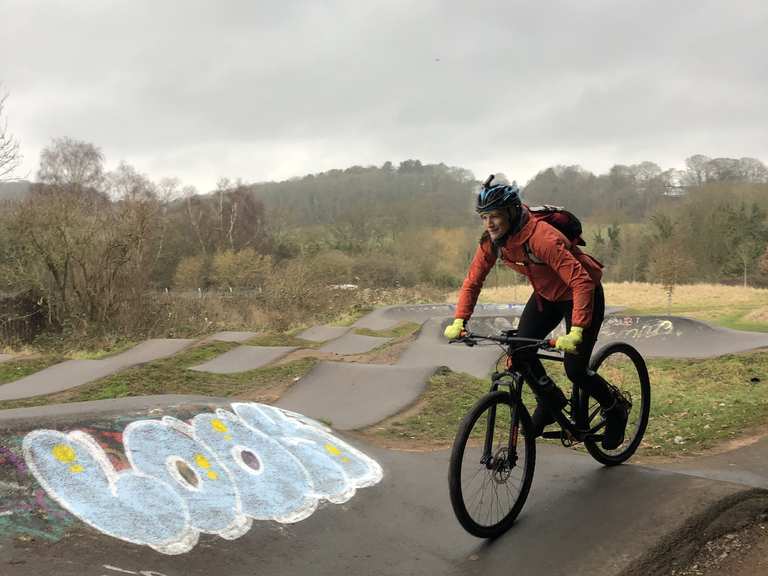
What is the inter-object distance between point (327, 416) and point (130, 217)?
63.6 feet

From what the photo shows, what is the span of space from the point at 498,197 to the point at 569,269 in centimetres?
62

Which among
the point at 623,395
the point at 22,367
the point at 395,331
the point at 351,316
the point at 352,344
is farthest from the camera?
the point at 351,316

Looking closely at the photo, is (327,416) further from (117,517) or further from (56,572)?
(56,572)

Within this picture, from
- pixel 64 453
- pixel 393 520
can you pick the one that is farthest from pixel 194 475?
pixel 393 520

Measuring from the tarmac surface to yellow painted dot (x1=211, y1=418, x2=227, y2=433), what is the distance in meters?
0.02

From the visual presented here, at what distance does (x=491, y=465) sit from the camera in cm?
353

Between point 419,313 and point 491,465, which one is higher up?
point 491,465

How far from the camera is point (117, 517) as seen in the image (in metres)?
3.47

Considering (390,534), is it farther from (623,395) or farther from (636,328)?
(636,328)

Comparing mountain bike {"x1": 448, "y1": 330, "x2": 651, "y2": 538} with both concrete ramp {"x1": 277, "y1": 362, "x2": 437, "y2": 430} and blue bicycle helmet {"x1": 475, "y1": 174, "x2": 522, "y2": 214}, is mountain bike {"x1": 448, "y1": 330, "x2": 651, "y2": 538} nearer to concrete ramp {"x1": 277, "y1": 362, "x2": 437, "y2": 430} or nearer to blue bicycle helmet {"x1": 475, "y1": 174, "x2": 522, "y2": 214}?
blue bicycle helmet {"x1": 475, "y1": 174, "x2": 522, "y2": 214}

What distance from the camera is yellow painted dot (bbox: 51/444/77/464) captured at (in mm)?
3992

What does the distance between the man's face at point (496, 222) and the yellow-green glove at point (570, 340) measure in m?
0.74

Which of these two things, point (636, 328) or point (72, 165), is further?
point (72, 165)

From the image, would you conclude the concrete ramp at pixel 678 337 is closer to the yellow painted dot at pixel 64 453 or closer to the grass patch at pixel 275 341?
the grass patch at pixel 275 341
